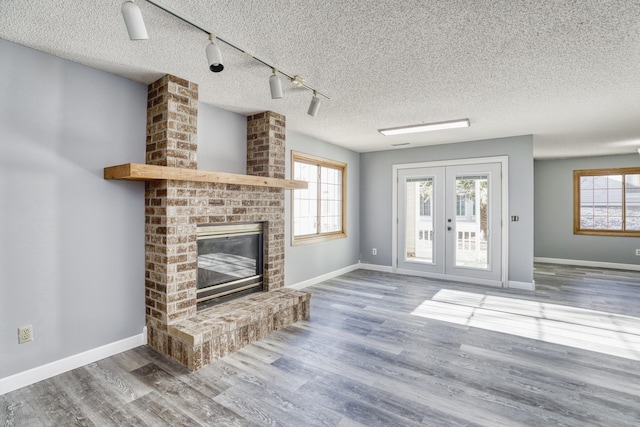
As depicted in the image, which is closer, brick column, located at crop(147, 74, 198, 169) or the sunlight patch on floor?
brick column, located at crop(147, 74, 198, 169)

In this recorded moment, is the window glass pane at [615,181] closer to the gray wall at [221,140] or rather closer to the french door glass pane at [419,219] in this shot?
the french door glass pane at [419,219]

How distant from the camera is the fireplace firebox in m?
3.23

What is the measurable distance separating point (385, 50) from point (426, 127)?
2.26 metres

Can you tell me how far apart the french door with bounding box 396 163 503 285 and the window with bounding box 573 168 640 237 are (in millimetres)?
3330

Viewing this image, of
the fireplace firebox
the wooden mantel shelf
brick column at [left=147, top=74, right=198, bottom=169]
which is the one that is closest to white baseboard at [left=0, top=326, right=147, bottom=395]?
the fireplace firebox

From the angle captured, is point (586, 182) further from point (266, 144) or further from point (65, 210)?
point (65, 210)

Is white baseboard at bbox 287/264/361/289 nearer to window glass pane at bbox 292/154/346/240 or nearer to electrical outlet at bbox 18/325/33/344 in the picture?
window glass pane at bbox 292/154/346/240

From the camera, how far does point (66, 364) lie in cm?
247

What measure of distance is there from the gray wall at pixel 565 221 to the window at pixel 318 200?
4.83m

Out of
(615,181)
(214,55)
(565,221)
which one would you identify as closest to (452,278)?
(565,221)

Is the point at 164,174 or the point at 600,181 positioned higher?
the point at 600,181

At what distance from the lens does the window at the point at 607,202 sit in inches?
257

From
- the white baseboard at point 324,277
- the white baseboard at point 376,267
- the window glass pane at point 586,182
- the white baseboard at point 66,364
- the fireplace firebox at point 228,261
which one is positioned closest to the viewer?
the white baseboard at point 66,364

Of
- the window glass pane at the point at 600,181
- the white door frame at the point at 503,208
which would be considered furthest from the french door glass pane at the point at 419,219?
the window glass pane at the point at 600,181
